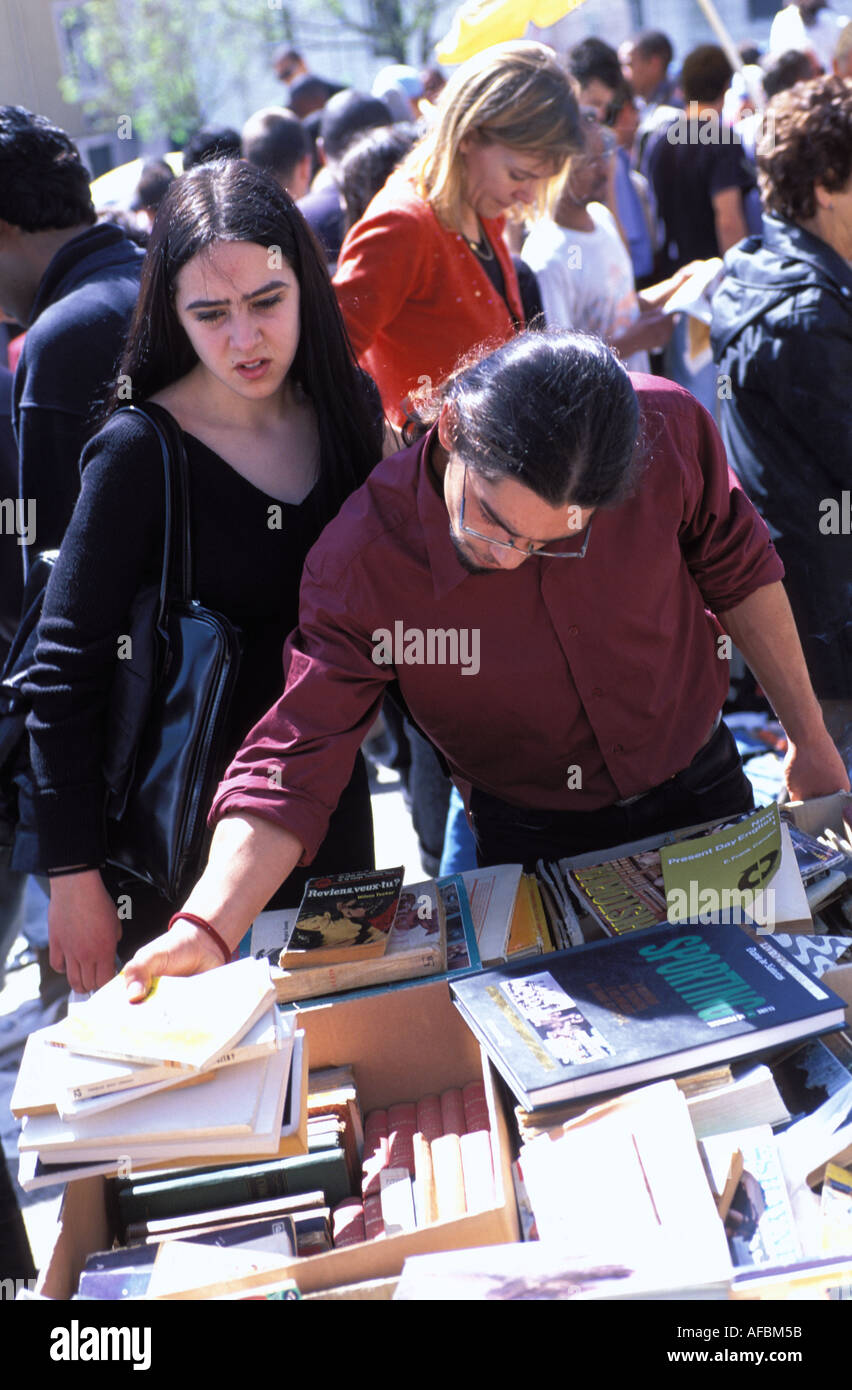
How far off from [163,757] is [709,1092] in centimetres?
92

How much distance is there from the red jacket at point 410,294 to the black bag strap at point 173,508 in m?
0.96

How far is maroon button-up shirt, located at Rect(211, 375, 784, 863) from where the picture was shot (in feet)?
5.21

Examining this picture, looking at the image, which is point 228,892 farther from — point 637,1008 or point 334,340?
point 334,340

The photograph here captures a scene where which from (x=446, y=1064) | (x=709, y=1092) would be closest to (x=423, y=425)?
(x=446, y=1064)

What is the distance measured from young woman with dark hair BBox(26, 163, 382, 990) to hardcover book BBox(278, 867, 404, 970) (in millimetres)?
358

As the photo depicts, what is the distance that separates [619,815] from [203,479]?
81cm

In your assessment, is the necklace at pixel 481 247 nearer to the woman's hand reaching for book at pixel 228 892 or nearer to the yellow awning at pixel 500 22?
the yellow awning at pixel 500 22

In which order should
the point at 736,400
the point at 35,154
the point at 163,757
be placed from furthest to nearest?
the point at 736,400
the point at 35,154
the point at 163,757

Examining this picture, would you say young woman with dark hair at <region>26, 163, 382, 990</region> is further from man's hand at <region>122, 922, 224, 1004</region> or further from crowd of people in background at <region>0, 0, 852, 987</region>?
man's hand at <region>122, 922, 224, 1004</region>

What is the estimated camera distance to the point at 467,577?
1620mm

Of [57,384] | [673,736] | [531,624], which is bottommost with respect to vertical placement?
[673,736]

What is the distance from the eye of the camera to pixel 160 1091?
4.04 ft

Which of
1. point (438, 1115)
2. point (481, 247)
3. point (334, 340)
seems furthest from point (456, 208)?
point (438, 1115)
